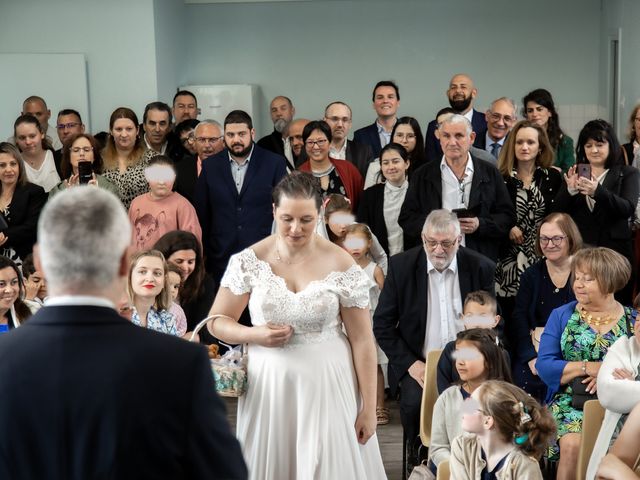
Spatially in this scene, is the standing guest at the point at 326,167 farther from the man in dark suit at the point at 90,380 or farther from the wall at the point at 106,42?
the man in dark suit at the point at 90,380

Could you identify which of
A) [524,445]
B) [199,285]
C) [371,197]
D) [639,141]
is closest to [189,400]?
[524,445]

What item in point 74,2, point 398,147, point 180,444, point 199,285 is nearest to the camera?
point 180,444

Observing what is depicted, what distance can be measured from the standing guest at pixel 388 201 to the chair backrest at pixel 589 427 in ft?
7.45

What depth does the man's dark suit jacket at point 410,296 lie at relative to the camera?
4938 millimetres

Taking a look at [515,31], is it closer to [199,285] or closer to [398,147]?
[398,147]

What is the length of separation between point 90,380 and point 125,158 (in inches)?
189

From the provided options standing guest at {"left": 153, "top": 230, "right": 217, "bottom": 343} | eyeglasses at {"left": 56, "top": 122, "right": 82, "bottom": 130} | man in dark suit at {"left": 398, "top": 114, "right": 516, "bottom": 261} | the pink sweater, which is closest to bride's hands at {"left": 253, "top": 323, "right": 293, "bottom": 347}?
standing guest at {"left": 153, "top": 230, "right": 217, "bottom": 343}

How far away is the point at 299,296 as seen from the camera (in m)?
3.44

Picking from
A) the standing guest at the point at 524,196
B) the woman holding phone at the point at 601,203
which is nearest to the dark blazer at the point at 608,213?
the woman holding phone at the point at 601,203

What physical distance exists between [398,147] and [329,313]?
2854mm

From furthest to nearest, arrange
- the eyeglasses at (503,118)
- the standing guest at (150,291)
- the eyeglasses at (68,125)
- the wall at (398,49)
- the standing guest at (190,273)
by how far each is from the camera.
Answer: the wall at (398,49)
the eyeglasses at (68,125)
the eyeglasses at (503,118)
the standing guest at (190,273)
the standing guest at (150,291)

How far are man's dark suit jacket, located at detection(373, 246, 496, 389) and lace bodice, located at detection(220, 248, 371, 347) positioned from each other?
1.44 m

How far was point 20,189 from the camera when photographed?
622 centimetres

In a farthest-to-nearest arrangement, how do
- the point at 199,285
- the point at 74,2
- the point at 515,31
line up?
the point at 515,31
the point at 74,2
the point at 199,285
